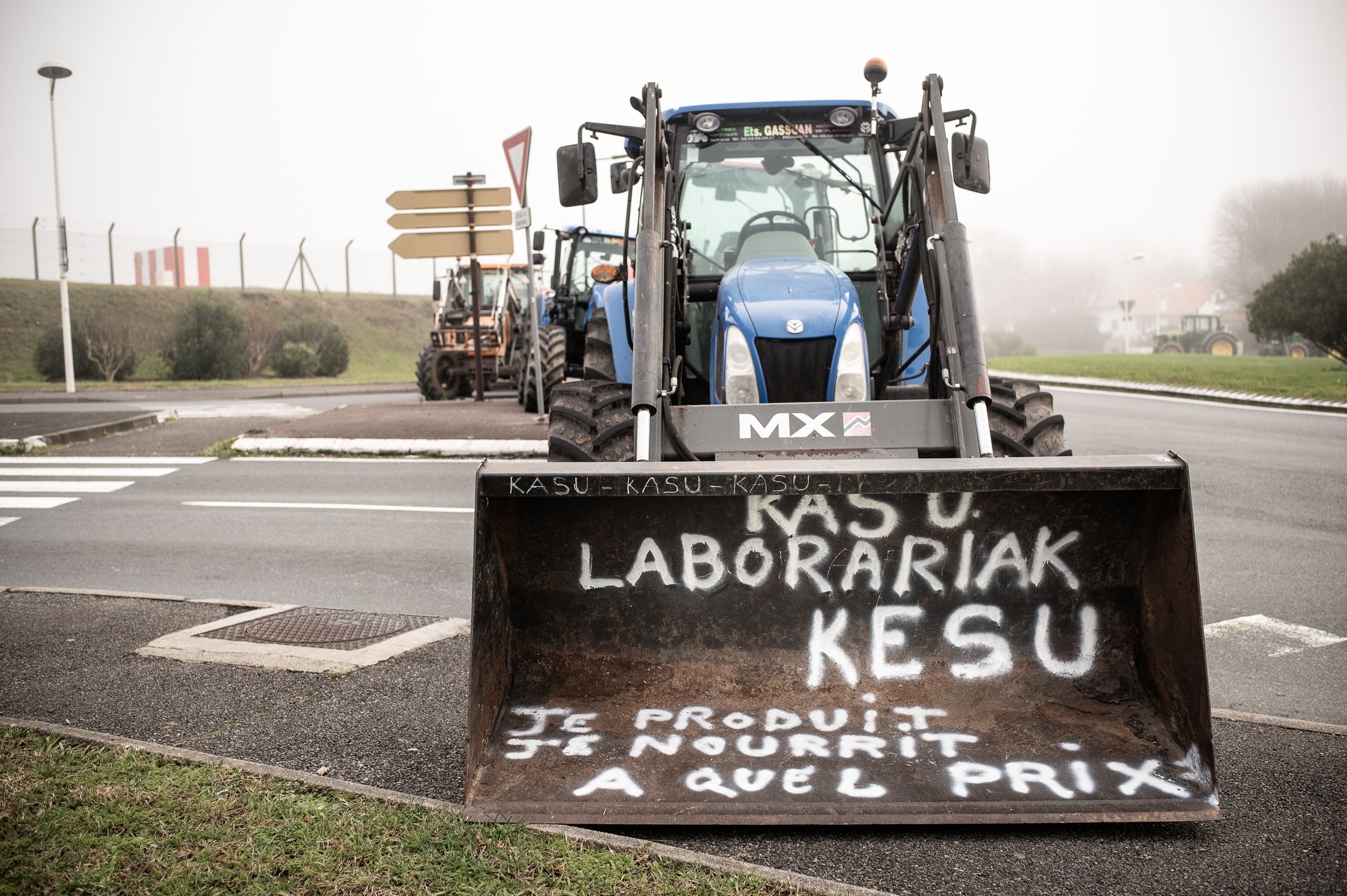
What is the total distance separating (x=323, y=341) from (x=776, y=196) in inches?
1464

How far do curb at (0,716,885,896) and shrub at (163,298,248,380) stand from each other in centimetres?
3358

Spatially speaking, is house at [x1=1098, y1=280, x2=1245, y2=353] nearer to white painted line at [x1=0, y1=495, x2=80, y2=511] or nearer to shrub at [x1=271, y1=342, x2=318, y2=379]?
shrub at [x1=271, y1=342, x2=318, y2=379]

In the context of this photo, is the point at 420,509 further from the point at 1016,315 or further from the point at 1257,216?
the point at 1016,315

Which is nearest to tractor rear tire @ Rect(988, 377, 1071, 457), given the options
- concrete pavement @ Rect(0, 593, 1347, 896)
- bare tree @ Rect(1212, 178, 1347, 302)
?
concrete pavement @ Rect(0, 593, 1347, 896)

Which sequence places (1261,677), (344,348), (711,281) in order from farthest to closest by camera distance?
(344,348) < (711,281) < (1261,677)

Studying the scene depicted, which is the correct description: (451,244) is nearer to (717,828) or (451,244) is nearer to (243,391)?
(243,391)

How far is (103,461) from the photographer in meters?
12.0

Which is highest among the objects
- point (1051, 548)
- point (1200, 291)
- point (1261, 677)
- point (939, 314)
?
point (1200, 291)

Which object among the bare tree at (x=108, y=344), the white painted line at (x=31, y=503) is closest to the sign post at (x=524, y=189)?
the white painted line at (x=31, y=503)

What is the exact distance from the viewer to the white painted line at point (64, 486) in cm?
1002

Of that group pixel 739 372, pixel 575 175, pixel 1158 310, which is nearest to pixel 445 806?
pixel 739 372

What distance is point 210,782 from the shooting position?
3.14 meters

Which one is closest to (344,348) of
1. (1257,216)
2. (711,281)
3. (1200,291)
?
(711,281)

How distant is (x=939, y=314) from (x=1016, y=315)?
119288 millimetres
